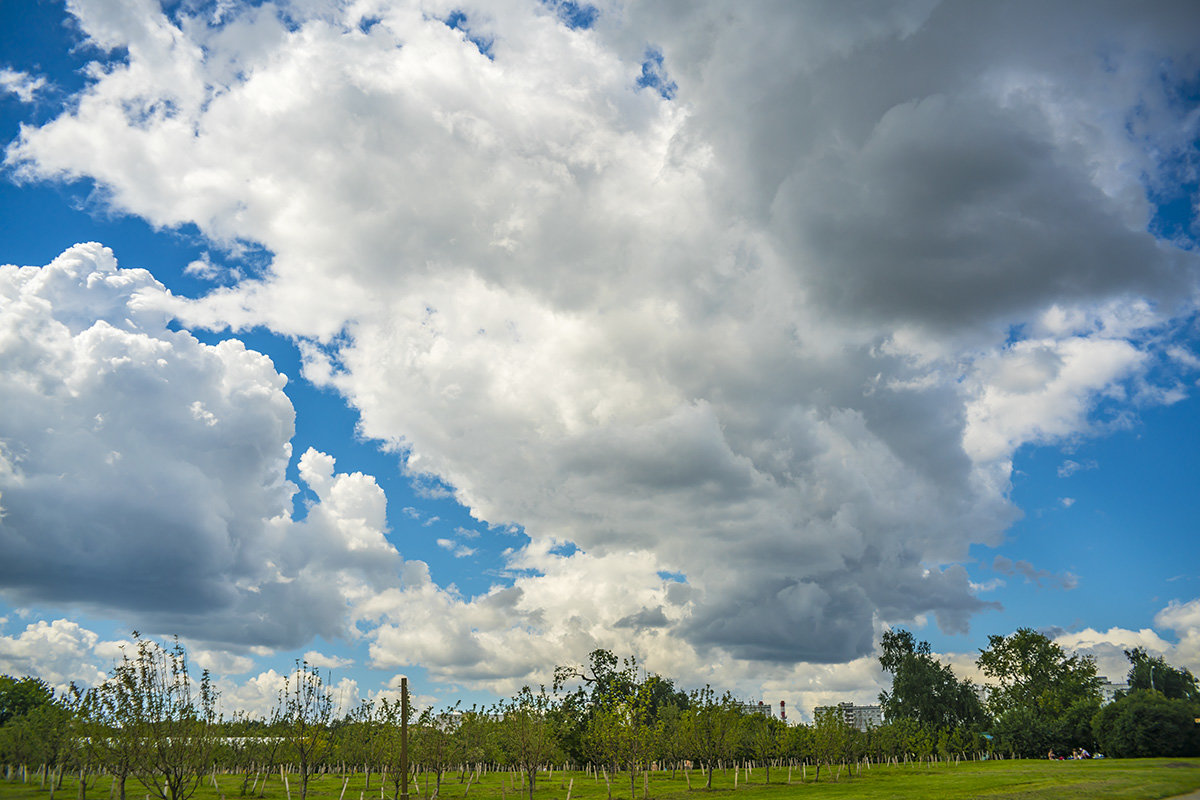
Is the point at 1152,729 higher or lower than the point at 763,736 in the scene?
higher

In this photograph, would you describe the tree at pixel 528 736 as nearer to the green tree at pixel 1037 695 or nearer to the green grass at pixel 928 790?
the green grass at pixel 928 790

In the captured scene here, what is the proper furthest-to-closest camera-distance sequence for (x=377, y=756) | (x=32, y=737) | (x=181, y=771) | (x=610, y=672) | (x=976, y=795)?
1. (x=610, y=672)
2. (x=377, y=756)
3. (x=32, y=737)
4. (x=976, y=795)
5. (x=181, y=771)

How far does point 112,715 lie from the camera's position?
3903cm

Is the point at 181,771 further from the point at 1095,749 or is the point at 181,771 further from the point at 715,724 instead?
the point at 1095,749

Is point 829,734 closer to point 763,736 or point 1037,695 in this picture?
point 763,736

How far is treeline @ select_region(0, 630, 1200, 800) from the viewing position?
41.0 meters

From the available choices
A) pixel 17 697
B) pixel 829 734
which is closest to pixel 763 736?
pixel 829 734

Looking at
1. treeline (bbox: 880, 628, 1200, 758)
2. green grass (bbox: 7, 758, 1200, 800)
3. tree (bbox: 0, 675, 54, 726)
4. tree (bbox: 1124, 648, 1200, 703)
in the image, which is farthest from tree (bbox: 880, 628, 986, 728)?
tree (bbox: 0, 675, 54, 726)

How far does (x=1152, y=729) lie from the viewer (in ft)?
263

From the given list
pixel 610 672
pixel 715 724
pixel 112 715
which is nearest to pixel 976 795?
pixel 715 724

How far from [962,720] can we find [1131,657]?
3121 cm

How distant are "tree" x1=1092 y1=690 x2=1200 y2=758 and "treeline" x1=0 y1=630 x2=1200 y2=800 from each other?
0.16 metres

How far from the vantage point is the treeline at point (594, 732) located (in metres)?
41.0

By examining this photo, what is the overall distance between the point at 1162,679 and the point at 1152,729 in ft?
165
